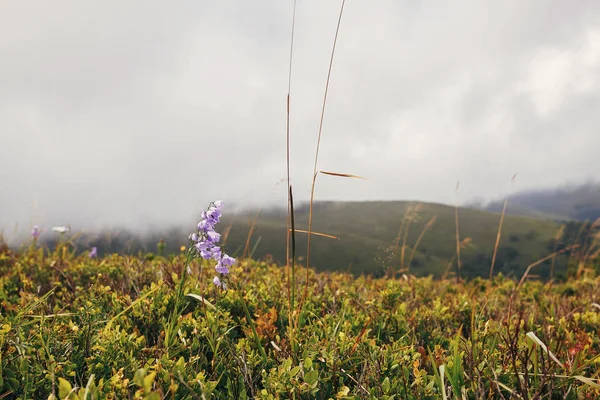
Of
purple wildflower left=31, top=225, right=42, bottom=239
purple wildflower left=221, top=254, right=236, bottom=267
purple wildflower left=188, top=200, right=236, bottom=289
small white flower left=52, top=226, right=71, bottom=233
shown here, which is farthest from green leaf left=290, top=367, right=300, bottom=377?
purple wildflower left=31, top=225, right=42, bottom=239

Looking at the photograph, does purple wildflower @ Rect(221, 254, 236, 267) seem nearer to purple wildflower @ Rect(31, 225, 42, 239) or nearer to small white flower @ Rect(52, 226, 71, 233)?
small white flower @ Rect(52, 226, 71, 233)

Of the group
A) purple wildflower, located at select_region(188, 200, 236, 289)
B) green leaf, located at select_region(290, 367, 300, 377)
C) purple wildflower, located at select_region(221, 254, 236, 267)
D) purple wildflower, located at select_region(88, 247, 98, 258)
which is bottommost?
purple wildflower, located at select_region(88, 247, 98, 258)

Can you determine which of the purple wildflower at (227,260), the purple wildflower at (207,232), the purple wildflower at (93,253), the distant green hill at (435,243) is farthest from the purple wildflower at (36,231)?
the distant green hill at (435,243)

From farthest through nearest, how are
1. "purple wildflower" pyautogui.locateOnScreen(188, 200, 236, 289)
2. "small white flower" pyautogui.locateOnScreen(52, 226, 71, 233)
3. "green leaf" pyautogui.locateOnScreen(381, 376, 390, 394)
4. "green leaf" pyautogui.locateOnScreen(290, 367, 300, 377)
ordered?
"small white flower" pyautogui.locateOnScreen(52, 226, 71, 233) < "purple wildflower" pyautogui.locateOnScreen(188, 200, 236, 289) < "green leaf" pyautogui.locateOnScreen(381, 376, 390, 394) < "green leaf" pyautogui.locateOnScreen(290, 367, 300, 377)

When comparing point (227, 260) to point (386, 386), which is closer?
point (386, 386)

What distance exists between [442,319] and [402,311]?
614mm

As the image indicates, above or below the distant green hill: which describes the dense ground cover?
A: above

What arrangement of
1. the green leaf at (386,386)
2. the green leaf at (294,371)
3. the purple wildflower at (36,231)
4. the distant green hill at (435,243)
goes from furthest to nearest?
the distant green hill at (435,243), the purple wildflower at (36,231), the green leaf at (386,386), the green leaf at (294,371)

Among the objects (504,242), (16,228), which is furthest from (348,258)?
(16,228)

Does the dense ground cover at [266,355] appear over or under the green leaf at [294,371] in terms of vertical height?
under

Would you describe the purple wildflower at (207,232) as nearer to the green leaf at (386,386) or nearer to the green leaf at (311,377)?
the green leaf at (311,377)

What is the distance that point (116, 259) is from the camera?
628 cm

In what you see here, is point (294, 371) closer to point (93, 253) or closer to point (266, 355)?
point (266, 355)

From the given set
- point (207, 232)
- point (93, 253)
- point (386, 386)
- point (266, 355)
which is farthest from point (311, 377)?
point (93, 253)
